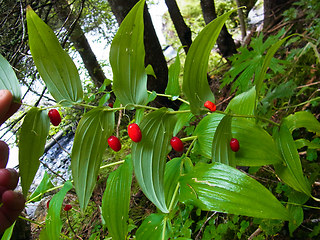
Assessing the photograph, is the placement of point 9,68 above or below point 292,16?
above

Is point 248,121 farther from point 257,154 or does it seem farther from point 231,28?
point 231,28

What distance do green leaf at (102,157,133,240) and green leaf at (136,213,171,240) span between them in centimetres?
6

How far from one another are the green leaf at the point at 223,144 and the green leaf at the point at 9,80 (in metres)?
0.58

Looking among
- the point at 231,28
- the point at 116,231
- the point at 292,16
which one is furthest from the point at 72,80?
the point at 231,28

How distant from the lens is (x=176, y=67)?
113cm

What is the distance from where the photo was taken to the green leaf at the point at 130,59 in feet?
2.09

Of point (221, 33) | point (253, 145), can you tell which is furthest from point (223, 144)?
point (221, 33)

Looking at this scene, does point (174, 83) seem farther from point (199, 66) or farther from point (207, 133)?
point (199, 66)

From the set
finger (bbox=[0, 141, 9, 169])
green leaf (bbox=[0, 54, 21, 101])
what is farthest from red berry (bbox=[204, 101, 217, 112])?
finger (bbox=[0, 141, 9, 169])

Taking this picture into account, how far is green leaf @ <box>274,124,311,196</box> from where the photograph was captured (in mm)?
926

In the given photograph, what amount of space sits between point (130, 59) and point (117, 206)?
1.57 ft

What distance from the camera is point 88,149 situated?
71cm

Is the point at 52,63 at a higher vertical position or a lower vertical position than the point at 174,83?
higher

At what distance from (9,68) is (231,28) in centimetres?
527
